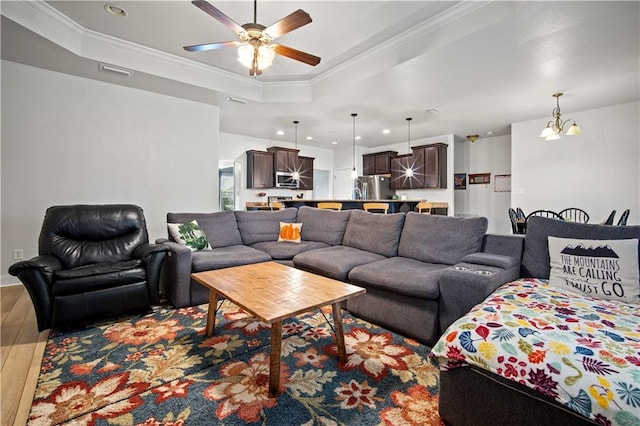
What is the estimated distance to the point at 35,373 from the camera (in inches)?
71.6

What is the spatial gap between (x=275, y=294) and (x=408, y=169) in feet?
21.9

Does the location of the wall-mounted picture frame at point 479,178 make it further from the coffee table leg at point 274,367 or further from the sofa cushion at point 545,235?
the coffee table leg at point 274,367

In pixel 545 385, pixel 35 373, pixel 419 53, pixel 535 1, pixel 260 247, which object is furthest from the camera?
pixel 260 247

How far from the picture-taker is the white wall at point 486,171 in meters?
7.10

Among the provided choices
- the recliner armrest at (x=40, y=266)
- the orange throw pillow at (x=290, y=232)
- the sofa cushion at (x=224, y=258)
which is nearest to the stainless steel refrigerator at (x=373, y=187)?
the orange throw pillow at (x=290, y=232)

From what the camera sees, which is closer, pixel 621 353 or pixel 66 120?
pixel 621 353

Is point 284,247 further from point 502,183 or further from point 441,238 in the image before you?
A: point 502,183

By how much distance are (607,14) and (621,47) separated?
2.96ft

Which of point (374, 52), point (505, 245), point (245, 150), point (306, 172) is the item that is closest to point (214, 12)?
point (374, 52)

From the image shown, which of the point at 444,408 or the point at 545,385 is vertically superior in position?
the point at 545,385

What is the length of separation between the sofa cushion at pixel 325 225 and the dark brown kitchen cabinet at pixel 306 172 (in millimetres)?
4044

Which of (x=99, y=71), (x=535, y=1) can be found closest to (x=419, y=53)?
(x=535, y=1)

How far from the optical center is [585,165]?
5.23 meters

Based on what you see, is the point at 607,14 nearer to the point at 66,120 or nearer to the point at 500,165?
the point at 500,165
